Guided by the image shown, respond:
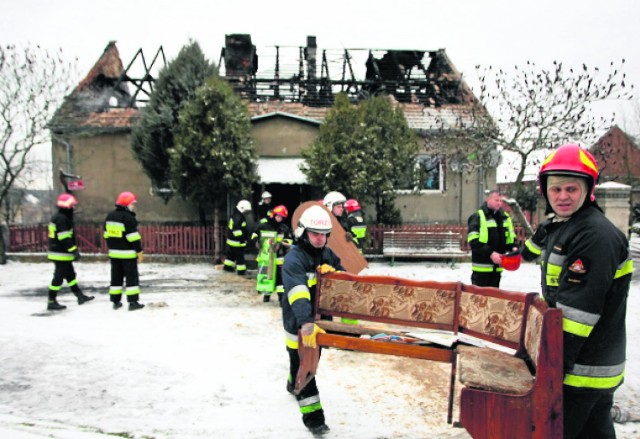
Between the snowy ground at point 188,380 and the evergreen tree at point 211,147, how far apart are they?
563 cm

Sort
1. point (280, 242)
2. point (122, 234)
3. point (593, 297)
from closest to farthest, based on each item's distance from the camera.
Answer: point (593, 297)
point (122, 234)
point (280, 242)

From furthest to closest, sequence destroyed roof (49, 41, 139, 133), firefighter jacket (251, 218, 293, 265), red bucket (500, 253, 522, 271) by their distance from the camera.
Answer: destroyed roof (49, 41, 139, 133) < firefighter jacket (251, 218, 293, 265) < red bucket (500, 253, 522, 271)

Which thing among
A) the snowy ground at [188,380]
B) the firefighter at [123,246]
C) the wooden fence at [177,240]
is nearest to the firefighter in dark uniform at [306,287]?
the snowy ground at [188,380]

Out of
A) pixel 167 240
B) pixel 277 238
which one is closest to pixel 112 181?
pixel 167 240

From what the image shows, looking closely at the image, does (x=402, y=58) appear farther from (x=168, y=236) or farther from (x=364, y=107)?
(x=168, y=236)

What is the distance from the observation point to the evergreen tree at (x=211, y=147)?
1245 cm

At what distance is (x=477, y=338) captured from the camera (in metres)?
3.53

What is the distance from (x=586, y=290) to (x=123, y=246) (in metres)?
6.89

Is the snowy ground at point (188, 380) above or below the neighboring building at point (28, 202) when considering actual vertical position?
below

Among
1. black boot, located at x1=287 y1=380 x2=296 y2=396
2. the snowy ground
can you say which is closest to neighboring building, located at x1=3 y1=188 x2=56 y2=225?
the snowy ground

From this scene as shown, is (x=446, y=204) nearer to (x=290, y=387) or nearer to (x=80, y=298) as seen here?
(x=80, y=298)

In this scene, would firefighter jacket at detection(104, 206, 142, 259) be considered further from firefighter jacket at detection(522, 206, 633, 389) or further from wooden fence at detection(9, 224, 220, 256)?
firefighter jacket at detection(522, 206, 633, 389)

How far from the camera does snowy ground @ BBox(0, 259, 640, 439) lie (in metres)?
3.64

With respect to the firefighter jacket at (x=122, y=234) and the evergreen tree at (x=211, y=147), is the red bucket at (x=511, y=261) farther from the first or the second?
the evergreen tree at (x=211, y=147)
